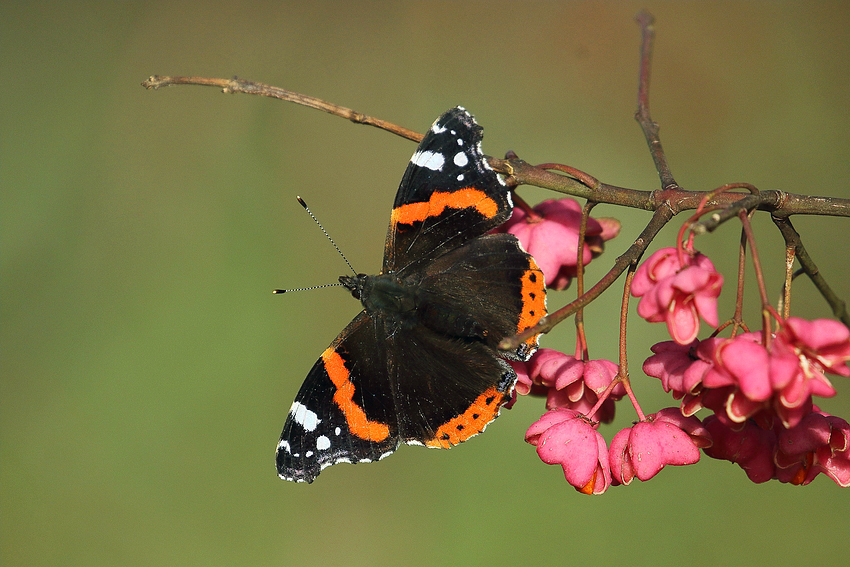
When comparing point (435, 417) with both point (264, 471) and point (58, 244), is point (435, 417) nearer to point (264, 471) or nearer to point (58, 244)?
point (264, 471)

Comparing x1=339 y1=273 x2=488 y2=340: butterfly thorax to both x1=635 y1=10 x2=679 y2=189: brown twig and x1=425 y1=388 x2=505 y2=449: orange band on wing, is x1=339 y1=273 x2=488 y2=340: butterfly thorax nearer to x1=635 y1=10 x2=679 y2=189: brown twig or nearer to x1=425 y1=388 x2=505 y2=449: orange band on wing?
x1=425 y1=388 x2=505 y2=449: orange band on wing

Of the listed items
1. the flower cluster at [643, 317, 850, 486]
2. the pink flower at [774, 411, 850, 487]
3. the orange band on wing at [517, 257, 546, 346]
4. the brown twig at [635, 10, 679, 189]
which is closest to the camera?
the flower cluster at [643, 317, 850, 486]

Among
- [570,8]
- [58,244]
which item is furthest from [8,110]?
[570,8]

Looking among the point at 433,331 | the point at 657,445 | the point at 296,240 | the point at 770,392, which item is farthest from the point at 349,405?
the point at 296,240

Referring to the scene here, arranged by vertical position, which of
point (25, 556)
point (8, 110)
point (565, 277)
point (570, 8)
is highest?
point (570, 8)

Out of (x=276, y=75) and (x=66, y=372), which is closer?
(x=66, y=372)

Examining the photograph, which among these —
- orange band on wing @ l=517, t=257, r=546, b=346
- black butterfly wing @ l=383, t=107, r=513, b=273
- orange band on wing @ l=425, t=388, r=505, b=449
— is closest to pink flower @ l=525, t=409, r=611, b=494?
orange band on wing @ l=425, t=388, r=505, b=449

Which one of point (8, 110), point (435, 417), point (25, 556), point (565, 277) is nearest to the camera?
point (435, 417)
